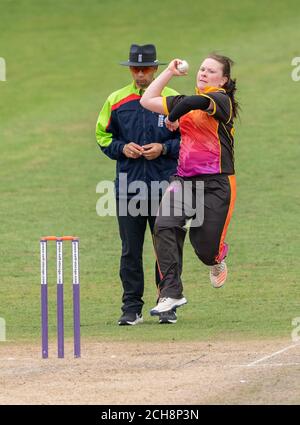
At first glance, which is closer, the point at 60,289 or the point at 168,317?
the point at 60,289

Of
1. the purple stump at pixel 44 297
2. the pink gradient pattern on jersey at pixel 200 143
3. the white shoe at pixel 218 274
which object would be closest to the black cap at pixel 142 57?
the pink gradient pattern on jersey at pixel 200 143

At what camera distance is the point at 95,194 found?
67.4 ft

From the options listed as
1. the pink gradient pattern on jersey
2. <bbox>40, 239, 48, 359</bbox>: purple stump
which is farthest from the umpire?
<bbox>40, 239, 48, 359</bbox>: purple stump

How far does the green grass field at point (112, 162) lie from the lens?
44.2 ft

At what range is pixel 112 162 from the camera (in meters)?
22.5

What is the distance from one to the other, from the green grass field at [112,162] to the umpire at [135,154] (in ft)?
Result: 1.53

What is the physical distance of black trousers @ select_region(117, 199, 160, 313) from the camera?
12531mm

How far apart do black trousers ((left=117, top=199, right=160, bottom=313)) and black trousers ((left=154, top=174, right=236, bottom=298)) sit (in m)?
0.88

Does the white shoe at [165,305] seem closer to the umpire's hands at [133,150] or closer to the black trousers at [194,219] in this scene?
the black trousers at [194,219]

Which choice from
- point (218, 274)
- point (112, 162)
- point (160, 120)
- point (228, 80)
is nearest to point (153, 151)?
point (160, 120)

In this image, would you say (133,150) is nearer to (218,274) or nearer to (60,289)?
(218,274)

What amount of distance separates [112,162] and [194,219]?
11.0m

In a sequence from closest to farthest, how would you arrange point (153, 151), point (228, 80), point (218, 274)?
1. point (228, 80)
2. point (218, 274)
3. point (153, 151)

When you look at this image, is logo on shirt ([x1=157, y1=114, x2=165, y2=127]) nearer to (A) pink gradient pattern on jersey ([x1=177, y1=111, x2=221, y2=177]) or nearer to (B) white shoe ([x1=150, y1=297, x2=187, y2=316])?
(A) pink gradient pattern on jersey ([x1=177, y1=111, x2=221, y2=177])
